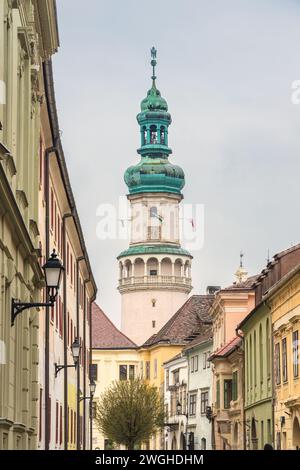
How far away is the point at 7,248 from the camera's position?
16.1m

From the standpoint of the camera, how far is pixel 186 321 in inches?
4515

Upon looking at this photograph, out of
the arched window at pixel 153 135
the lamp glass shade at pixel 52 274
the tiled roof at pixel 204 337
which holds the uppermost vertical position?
the arched window at pixel 153 135

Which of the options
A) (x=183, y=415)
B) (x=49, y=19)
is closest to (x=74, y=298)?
(x=49, y=19)

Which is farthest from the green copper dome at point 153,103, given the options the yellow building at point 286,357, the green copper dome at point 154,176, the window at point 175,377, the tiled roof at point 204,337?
the yellow building at point 286,357

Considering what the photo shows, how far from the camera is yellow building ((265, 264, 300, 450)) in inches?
1481

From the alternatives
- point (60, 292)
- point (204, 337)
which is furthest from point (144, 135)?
point (60, 292)

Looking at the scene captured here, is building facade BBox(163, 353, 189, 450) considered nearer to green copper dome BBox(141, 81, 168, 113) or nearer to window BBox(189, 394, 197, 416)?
window BBox(189, 394, 197, 416)

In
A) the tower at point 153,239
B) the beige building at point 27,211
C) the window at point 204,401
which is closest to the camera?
the beige building at point 27,211

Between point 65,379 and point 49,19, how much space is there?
14917mm

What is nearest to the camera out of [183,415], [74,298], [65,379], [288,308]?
[65,379]

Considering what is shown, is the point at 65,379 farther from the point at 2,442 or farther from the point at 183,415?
the point at 183,415

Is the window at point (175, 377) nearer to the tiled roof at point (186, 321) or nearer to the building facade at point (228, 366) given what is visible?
the tiled roof at point (186, 321)

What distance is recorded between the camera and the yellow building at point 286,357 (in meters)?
37.6

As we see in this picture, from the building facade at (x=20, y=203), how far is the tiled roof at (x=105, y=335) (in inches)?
3714
